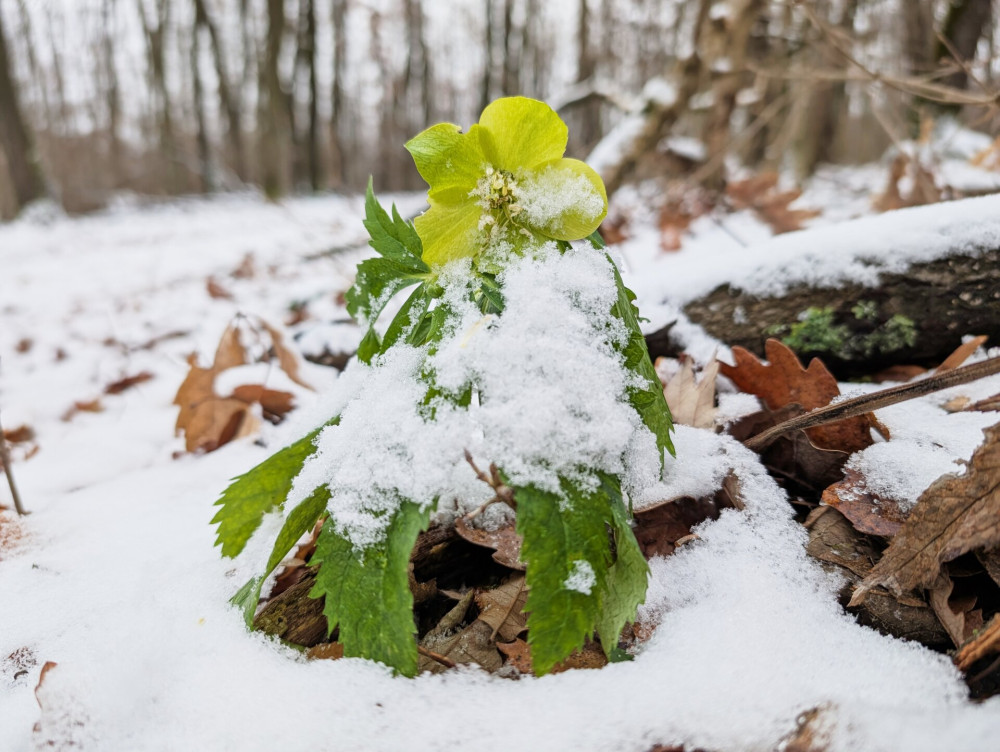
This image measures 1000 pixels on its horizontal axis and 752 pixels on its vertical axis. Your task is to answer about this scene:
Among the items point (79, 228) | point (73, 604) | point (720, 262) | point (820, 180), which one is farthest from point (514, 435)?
point (79, 228)

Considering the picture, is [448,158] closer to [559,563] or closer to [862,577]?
[559,563]

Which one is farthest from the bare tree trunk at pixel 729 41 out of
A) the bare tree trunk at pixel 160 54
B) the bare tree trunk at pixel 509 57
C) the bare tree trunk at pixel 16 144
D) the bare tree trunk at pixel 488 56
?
the bare tree trunk at pixel 160 54

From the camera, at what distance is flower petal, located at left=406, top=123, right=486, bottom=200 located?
77cm

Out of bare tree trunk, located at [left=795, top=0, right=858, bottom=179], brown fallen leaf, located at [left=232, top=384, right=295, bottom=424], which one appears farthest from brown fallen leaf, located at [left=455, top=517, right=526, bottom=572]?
bare tree trunk, located at [left=795, top=0, right=858, bottom=179]

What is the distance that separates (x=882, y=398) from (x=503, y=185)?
1.87 feet

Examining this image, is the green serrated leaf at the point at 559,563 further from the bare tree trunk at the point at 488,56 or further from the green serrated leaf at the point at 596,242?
the bare tree trunk at the point at 488,56

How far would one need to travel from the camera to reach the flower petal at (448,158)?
77 cm

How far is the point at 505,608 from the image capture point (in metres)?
0.83

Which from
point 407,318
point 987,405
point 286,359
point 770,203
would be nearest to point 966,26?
point 770,203

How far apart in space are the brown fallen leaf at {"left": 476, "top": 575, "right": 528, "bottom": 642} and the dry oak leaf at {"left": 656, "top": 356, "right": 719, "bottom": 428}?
1.50ft

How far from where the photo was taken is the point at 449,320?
0.77m

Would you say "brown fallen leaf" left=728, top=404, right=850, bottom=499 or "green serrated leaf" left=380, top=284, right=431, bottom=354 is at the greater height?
"green serrated leaf" left=380, top=284, right=431, bottom=354

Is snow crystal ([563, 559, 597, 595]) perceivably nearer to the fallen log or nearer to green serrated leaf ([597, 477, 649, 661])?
green serrated leaf ([597, 477, 649, 661])

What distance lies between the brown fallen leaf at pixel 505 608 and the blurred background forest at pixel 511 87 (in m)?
1.79
